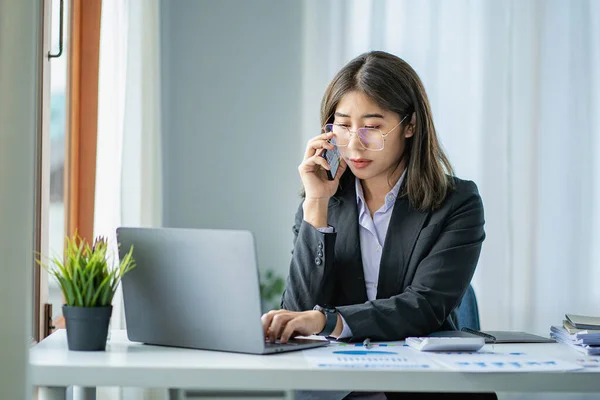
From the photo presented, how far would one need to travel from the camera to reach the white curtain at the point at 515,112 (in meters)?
3.79

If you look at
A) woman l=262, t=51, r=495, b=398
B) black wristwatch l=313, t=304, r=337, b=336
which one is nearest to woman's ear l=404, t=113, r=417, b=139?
woman l=262, t=51, r=495, b=398

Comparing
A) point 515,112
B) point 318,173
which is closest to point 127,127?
point 318,173

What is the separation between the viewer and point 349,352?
155 cm

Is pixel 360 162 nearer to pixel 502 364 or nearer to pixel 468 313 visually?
pixel 468 313

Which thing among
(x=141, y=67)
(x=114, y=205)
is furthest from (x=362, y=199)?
(x=141, y=67)

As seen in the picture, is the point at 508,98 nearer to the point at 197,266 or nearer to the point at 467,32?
the point at 467,32

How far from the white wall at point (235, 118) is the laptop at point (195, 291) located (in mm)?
2235

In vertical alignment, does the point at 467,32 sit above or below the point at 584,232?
above

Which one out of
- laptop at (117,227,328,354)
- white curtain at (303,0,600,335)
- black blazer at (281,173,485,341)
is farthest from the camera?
white curtain at (303,0,600,335)

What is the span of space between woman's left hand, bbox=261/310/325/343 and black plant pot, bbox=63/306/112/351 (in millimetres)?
→ 304

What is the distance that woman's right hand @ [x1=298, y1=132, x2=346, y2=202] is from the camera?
2.06 m

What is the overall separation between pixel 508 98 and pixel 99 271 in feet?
8.98

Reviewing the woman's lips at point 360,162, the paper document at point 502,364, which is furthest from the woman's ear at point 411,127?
the paper document at point 502,364

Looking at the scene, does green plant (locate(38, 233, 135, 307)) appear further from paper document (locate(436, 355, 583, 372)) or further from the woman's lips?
the woman's lips
